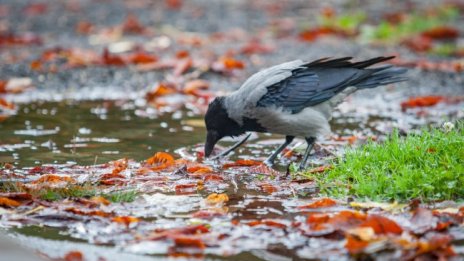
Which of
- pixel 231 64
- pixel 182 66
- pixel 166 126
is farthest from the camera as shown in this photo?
pixel 231 64

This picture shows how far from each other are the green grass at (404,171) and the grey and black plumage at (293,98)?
506mm

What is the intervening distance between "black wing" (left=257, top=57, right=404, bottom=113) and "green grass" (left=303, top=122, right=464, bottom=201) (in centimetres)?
60

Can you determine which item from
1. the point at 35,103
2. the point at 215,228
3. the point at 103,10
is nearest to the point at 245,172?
the point at 215,228

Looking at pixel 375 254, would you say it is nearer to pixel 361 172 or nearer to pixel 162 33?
pixel 361 172

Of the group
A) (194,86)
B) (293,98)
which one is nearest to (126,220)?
(293,98)

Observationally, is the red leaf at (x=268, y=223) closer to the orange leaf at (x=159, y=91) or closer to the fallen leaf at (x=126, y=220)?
the fallen leaf at (x=126, y=220)

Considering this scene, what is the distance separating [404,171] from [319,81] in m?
1.45

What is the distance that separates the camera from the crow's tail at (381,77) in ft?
21.3

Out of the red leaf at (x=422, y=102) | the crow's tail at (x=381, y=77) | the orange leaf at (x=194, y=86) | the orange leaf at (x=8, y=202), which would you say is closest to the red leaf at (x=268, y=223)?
the orange leaf at (x=8, y=202)

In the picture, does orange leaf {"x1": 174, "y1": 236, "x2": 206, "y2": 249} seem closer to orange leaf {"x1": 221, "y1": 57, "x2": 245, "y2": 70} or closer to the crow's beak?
the crow's beak

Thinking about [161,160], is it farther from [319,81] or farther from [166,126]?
[166,126]

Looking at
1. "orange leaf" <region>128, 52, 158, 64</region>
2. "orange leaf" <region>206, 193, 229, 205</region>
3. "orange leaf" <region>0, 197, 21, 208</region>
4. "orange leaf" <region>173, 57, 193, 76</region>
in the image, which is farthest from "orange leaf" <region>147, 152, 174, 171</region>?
"orange leaf" <region>128, 52, 158, 64</region>

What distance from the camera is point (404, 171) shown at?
16.9ft

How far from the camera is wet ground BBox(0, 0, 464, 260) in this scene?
14.1ft
